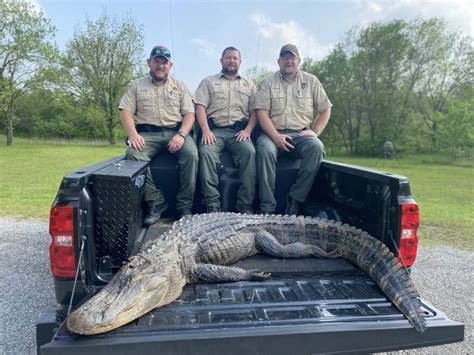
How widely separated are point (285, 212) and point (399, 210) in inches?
57.2

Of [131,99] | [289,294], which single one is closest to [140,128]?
[131,99]

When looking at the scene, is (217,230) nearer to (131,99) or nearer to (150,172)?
(150,172)

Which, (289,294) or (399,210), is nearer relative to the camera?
(289,294)

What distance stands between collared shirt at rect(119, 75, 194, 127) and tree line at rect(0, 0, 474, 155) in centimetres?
2409

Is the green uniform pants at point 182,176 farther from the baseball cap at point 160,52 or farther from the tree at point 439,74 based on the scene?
the tree at point 439,74

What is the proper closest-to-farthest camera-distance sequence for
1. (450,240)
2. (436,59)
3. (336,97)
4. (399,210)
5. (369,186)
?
1. (399,210)
2. (369,186)
3. (450,240)
4. (436,59)
5. (336,97)

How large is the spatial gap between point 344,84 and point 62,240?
36.8 meters

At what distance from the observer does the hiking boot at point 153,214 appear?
3383 millimetres

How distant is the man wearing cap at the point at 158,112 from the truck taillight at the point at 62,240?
1683 mm

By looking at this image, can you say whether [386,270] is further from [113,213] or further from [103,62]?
[103,62]

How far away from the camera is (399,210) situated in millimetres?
2432

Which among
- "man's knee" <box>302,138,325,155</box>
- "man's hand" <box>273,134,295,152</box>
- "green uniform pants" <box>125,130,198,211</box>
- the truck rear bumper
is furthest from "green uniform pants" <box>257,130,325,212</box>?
the truck rear bumper

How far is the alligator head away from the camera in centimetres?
166

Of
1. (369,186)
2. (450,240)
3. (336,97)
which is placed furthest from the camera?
(336,97)
